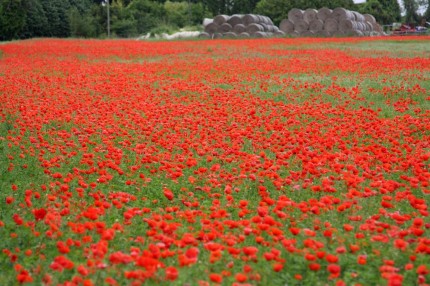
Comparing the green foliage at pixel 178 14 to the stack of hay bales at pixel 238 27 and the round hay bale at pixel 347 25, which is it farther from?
the round hay bale at pixel 347 25

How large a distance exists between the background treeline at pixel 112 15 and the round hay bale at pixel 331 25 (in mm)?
16264

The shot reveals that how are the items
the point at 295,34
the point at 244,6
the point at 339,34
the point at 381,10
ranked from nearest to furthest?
the point at 339,34 < the point at 295,34 < the point at 244,6 < the point at 381,10

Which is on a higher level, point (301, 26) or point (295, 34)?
point (301, 26)

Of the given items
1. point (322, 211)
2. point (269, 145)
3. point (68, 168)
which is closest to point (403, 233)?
point (322, 211)

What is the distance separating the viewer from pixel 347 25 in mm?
41406

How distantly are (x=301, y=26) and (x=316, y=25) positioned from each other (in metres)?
1.32

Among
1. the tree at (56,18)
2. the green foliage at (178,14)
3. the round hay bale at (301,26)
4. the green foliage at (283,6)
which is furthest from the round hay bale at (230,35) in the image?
the green foliage at (178,14)

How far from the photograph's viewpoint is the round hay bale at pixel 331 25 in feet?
138

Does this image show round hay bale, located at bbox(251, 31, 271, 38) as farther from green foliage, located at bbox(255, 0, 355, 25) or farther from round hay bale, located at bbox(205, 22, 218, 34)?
green foliage, located at bbox(255, 0, 355, 25)

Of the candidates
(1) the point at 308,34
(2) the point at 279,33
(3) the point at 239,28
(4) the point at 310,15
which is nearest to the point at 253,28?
(3) the point at 239,28

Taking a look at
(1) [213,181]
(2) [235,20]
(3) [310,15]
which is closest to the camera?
(1) [213,181]

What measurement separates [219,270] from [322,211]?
1414 millimetres

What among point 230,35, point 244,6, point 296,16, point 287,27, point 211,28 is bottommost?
point 230,35

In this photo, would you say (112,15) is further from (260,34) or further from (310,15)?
(310,15)
